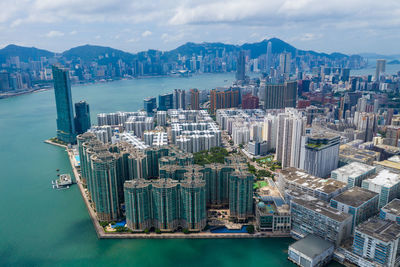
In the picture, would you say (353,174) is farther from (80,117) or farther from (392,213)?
(80,117)

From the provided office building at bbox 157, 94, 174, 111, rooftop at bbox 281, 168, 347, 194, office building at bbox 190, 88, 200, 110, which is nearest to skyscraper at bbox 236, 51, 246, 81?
office building at bbox 190, 88, 200, 110

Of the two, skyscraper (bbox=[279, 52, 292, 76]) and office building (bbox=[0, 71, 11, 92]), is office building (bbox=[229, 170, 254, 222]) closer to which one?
office building (bbox=[0, 71, 11, 92])

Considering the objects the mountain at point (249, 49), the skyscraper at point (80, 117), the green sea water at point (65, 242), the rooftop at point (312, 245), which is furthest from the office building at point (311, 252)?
the mountain at point (249, 49)

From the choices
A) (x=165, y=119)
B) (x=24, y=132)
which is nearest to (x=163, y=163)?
(x=165, y=119)

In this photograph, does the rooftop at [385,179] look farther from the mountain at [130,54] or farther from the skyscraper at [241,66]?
the mountain at [130,54]

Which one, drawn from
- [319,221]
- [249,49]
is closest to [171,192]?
[319,221]

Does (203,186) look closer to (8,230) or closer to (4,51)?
(8,230)

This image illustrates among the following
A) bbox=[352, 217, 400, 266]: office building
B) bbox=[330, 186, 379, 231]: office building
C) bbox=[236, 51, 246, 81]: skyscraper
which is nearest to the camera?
bbox=[352, 217, 400, 266]: office building
